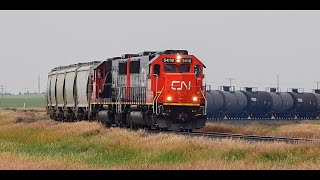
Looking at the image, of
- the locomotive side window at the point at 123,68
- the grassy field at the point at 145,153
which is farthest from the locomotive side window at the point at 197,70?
the grassy field at the point at 145,153

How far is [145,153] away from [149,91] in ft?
31.1

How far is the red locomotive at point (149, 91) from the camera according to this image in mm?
29625

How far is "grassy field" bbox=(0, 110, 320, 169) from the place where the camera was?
16.3 metres

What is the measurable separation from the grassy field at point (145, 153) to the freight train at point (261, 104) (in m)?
31.6

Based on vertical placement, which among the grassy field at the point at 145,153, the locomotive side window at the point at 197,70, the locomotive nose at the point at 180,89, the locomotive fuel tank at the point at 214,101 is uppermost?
the locomotive side window at the point at 197,70

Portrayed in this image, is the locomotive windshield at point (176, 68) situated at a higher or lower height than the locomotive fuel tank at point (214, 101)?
higher

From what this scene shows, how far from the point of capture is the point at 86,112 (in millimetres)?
39406

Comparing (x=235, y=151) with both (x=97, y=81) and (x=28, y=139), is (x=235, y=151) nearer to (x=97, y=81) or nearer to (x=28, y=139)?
(x=28, y=139)

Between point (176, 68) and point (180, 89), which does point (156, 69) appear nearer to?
point (176, 68)

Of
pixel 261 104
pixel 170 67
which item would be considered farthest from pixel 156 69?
pixel 261 104

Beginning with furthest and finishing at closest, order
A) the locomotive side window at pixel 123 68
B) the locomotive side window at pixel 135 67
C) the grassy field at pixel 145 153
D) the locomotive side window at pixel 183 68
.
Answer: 1. the locomotive side window at pixel 123 68
2. the locomotive side window at pixel 135 67
3. the locomotive side window at pixel 183 68
4. the grassy field at pixel 145 153

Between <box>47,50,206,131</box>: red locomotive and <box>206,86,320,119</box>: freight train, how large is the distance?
75.2 ft

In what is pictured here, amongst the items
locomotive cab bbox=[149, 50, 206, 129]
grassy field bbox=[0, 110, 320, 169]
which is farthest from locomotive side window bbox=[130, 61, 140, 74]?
grassy field bbox=[0, 110, 320, 169]

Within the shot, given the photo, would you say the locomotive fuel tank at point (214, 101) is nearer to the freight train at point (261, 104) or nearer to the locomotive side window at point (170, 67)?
the freight train at point (261, 104)
